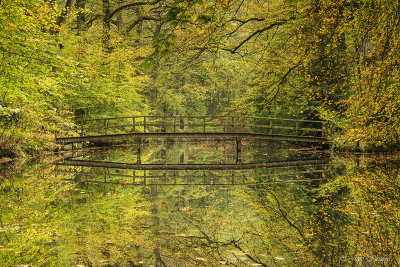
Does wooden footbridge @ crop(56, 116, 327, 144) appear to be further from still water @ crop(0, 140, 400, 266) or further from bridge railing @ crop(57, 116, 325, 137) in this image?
still water @ crop(0, 140, 400, 266)

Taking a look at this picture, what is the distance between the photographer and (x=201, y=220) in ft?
20.6

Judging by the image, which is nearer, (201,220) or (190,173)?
(201,220)

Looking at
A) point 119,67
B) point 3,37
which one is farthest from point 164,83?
point 3,37

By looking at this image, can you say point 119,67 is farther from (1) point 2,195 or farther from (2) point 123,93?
(1) point 2,195

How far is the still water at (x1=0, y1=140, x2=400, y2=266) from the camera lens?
4.46 m

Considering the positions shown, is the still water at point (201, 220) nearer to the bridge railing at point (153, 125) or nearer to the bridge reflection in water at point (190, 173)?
the bridge reflection in water at point (190, 173)

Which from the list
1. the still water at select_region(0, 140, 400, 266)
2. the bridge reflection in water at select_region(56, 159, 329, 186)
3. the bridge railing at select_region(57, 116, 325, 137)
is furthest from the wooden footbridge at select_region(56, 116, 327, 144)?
the still water at select_region(0, 140, 400, 266)

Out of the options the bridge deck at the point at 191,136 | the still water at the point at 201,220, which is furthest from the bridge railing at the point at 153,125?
the still water at the point at 201,220

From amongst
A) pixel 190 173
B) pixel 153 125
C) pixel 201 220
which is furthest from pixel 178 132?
pixel 201 220

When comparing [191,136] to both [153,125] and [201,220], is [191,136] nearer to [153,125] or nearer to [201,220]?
[153,125]

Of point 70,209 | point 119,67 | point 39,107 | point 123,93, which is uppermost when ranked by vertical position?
point 119,67

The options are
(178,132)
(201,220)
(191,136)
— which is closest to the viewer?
(201,220)

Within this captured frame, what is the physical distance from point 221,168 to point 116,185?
5321mm

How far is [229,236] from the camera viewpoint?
5348mm
